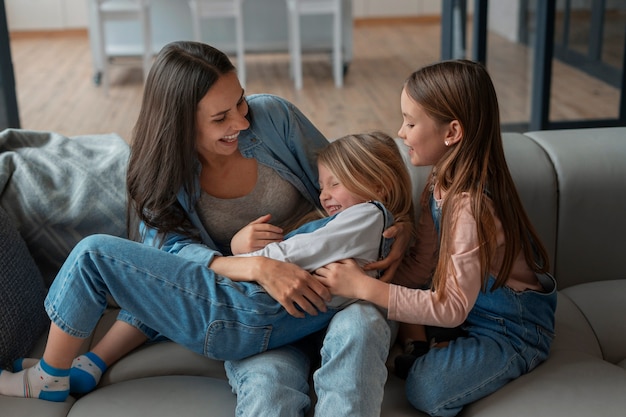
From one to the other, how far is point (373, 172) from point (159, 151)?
46 centimetres

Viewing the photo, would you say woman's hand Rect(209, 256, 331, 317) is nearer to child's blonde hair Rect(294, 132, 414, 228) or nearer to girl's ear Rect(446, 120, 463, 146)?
child's blonde hair Rect(294, 132, 414, 228)

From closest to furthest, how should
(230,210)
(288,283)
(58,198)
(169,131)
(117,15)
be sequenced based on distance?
(288,283) < (169,131) < (230,210) < (58,198) < (117,15)

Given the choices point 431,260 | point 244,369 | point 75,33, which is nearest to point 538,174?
point 431,260

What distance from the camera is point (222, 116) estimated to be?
1.75 metres

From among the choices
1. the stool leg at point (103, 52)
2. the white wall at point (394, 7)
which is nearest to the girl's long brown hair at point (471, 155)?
the stool leg at point (103, 52)

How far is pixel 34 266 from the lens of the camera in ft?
6.22

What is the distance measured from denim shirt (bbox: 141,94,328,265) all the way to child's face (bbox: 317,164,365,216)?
4.1 inches

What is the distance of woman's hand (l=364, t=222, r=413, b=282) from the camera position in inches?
67.4

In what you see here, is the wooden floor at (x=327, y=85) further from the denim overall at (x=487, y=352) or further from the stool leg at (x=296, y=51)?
the denim overall at (x=487, y=352)

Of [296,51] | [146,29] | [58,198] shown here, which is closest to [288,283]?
[58,198]

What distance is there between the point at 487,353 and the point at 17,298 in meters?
0.99

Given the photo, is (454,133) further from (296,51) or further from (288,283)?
(296,51)

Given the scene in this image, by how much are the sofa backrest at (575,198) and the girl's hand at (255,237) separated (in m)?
0.42

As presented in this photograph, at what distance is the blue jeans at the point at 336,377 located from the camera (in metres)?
1.48
